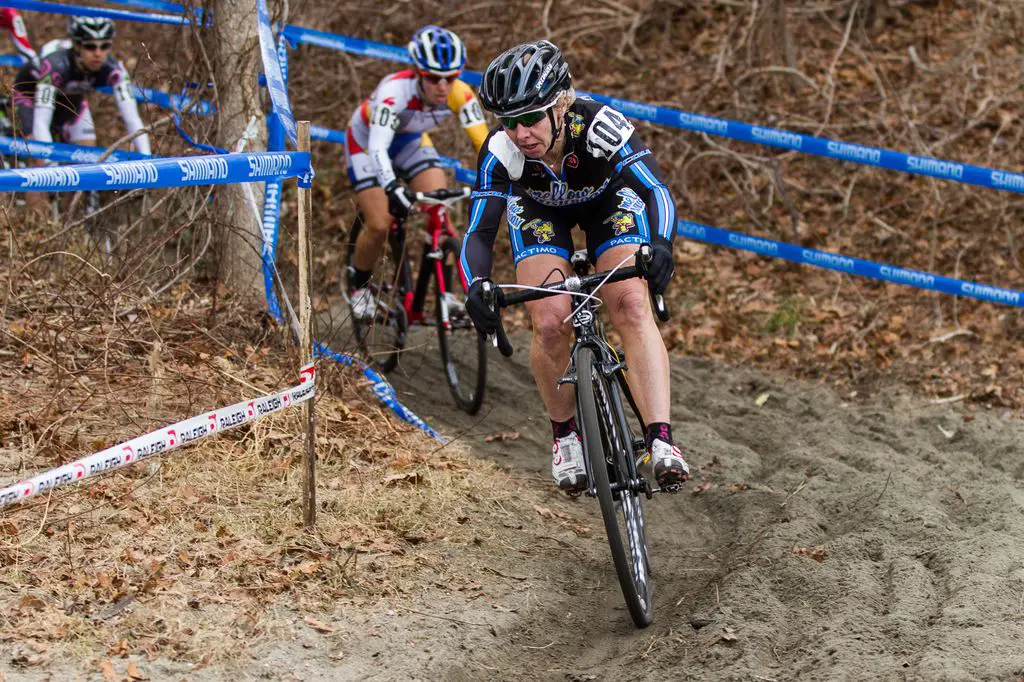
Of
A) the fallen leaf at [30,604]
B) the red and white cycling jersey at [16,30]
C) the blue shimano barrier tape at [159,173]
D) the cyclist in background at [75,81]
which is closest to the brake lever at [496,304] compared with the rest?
the blue shimano barrier tape at [159,173]

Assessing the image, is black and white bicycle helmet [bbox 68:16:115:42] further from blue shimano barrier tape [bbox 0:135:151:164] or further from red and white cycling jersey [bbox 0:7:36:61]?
blue shimano barrier tape [bbox 0:135:151:164]

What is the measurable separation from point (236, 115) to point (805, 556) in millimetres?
4369

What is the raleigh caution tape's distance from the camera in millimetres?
3332

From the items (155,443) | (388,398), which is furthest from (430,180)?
(155,443)

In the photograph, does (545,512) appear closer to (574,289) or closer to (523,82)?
(574,289)

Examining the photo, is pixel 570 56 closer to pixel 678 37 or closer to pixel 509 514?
pixel 678 37

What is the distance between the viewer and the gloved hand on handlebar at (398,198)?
7.00m

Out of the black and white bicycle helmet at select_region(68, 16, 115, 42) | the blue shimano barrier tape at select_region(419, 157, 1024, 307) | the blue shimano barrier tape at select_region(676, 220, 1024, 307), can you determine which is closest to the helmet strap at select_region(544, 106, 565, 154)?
the blue shimano barrier tape at select_region(419, 157, 1024, 307)

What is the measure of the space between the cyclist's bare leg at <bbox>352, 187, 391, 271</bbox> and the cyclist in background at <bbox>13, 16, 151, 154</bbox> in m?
2.36

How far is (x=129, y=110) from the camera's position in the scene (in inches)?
358

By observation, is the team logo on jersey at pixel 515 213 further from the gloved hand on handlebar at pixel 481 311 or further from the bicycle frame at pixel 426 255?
the bicycle frame at pixel 426 255

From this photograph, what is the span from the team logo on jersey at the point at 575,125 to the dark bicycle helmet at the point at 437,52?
8.20ft

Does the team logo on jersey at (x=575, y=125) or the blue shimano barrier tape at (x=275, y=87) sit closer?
the blue shimano barrier tape at (x=275, y=87)

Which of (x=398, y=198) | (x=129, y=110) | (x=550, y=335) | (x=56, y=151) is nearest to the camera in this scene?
Answer: (x=550, y=335)
